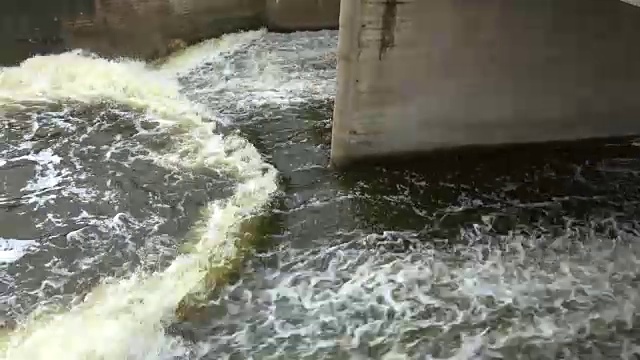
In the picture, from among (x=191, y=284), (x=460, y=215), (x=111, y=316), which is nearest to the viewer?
(x=111, y=316)

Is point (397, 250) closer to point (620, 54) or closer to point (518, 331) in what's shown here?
point (518, 331)

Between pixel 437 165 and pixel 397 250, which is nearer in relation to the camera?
pixel 397 250

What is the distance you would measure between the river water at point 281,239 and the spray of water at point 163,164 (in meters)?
0.03

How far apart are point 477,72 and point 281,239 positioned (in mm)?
3736

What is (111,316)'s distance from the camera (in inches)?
293

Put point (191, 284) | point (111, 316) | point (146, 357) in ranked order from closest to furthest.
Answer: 1. point (146, 357)
2. point (111, 316)
3. point (191, 284)

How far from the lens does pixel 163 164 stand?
10641 millimetres

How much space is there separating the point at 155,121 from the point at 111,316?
17.0 feet

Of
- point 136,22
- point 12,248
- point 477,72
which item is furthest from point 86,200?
point 136,22

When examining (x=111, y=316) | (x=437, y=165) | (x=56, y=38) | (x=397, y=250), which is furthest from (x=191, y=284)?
(x=56, y=38)

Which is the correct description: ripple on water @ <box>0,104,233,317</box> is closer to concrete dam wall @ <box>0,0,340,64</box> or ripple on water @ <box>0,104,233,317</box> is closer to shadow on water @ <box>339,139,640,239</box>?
shadow on water @ <box>339,139,640,239</box>

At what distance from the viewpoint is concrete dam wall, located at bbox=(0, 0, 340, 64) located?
14500 millimetres

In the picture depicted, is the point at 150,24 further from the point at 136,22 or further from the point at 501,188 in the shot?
Result: the point at 501,188

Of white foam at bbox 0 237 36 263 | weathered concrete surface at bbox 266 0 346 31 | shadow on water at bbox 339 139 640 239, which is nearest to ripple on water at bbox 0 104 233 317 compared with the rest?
white foam at bbox 0 237 36 263
